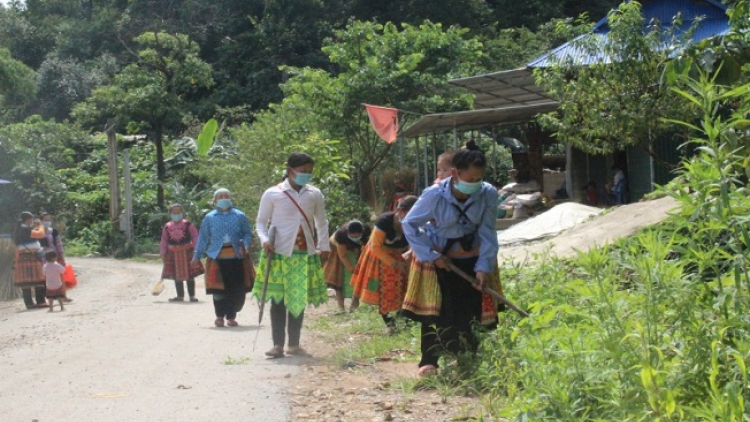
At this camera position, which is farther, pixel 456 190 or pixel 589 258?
pixel 456 190

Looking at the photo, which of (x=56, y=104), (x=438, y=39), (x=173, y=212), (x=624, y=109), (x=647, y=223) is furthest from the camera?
(x=56, y=104)

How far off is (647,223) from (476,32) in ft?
91.9

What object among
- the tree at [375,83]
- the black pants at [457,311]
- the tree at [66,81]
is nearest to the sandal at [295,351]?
the black pants at [457,311]

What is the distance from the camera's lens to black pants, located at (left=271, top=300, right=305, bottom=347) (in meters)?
8.91

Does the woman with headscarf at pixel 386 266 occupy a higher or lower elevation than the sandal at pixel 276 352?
higher

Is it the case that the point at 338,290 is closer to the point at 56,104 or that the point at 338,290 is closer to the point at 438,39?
the point at 438,39

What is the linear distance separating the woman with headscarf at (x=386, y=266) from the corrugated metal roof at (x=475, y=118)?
8277 millimetres

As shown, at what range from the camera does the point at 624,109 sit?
13727 mm

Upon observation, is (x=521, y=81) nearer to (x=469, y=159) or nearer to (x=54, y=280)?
(x=54, y=280)

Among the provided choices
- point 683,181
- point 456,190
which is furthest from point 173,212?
point 683,181

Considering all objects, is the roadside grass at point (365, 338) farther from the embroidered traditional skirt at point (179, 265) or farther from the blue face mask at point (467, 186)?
the embroidered traditional skirt at point (179, 265)

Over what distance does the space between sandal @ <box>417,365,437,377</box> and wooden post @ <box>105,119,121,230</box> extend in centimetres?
2249

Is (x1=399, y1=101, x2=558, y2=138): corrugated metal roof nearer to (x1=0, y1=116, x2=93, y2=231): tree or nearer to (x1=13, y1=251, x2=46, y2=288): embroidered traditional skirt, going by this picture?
(x1=13, y1=251, x2=46, y2=288): embroidered traditional skirt

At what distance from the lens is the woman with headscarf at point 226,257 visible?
11.6 m
